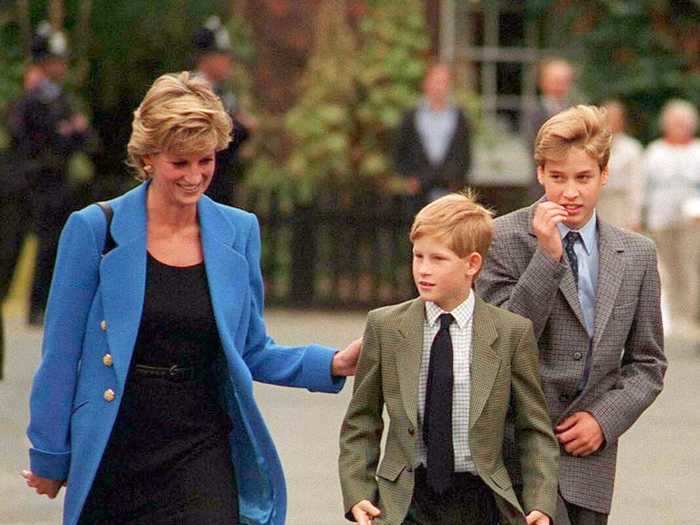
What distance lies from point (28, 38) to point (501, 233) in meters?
13.4

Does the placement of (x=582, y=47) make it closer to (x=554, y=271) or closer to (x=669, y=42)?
(x=669, y=42)

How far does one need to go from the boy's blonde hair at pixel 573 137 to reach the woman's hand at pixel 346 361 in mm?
728

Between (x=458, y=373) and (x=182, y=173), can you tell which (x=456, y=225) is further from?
(x=182, y=173)

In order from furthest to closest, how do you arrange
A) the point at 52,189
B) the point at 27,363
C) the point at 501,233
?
the point at 52,189 → the point at 27,363 → the point at 501,233

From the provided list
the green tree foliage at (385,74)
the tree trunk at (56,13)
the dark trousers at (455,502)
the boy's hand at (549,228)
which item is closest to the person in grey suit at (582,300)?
the boy's hand at (549,228)

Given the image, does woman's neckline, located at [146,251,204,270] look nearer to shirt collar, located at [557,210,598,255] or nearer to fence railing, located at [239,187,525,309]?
shirt collar, located at [557,210,598,255]

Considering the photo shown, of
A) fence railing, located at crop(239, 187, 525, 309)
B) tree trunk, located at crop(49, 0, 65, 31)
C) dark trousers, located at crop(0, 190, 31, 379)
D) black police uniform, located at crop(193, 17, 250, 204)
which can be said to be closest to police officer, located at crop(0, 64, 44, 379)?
dark trousers, located at crop(0, 190, 31, 379)

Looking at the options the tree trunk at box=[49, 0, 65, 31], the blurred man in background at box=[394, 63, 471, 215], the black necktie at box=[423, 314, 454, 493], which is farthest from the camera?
the tree trunk at box=[49, 0, 65, 31]

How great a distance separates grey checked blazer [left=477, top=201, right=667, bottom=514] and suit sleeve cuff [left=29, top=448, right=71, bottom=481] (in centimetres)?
116

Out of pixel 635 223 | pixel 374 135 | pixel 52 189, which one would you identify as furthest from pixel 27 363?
pixel 374 135

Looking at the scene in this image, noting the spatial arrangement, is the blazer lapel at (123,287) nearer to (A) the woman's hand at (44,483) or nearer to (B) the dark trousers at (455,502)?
(A) the woman's hand at (44,483)

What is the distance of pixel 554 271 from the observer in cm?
473

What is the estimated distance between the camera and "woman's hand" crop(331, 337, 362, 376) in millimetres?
5062

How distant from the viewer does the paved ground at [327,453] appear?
7.50 metres
